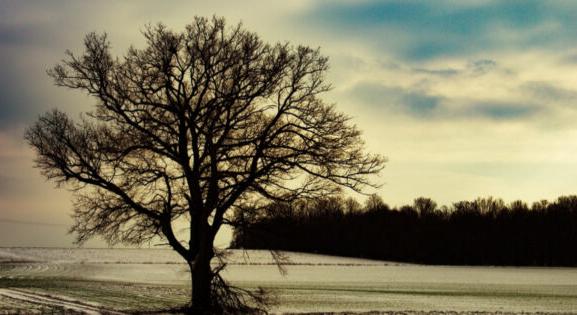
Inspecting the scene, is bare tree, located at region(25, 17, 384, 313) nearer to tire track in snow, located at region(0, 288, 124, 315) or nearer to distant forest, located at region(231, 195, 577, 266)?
tire track in snow, located at region(0, 288, 124, 315)

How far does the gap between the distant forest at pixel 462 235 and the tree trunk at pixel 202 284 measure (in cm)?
9141

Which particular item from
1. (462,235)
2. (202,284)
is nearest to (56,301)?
(202,284)

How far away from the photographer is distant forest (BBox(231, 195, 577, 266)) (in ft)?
433

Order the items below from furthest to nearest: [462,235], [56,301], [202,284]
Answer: [462,235]
[56,301]
[202,284]

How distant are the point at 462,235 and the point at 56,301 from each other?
114853 millimetres

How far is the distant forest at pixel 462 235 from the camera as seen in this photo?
132 metres

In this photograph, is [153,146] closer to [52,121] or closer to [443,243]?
[52,121]

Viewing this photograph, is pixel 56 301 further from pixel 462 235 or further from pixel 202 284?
pixel 462 235

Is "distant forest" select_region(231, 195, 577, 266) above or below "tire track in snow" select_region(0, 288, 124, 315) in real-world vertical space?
above

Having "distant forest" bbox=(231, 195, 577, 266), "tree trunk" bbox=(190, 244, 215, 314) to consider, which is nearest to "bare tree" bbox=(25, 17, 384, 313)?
"tree trunk" bbox=(190, 244, 215, 314)

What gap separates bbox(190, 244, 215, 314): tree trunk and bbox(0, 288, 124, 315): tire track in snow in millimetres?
3333

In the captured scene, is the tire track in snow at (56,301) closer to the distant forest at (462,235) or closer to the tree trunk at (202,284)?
the tree trunk at (202,284)

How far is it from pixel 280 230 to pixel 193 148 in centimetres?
527

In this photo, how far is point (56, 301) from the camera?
3322 cm
